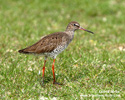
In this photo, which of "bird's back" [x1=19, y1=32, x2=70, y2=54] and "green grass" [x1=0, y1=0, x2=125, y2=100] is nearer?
"green grass" [x1=0, y1=0, x2=125, y2=100]

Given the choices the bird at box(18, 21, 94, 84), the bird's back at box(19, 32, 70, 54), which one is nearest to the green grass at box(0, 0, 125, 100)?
the bird at box(18, 21, 94, 84)

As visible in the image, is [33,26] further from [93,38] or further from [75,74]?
[75,74]

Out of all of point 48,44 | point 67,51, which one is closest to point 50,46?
point 48,44

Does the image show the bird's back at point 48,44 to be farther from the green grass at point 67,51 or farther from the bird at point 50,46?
the green grass at point 67,51

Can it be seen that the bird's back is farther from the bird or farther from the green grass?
the green grass

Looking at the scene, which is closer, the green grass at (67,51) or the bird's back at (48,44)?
the green grass at (67,51)

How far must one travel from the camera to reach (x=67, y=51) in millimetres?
9141

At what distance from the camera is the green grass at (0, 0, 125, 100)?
22.0ft

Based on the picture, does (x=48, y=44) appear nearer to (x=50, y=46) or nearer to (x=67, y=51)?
(x=50, y=46)

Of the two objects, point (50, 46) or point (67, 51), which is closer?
point (50, 46)

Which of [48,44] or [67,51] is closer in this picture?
[48,44]

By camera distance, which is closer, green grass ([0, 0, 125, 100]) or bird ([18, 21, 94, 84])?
green grass ([0, 0, 125, 100])

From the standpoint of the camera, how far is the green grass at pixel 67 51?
6.70m

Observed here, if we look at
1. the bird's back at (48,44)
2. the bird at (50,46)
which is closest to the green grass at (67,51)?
the bird at (50,46)
